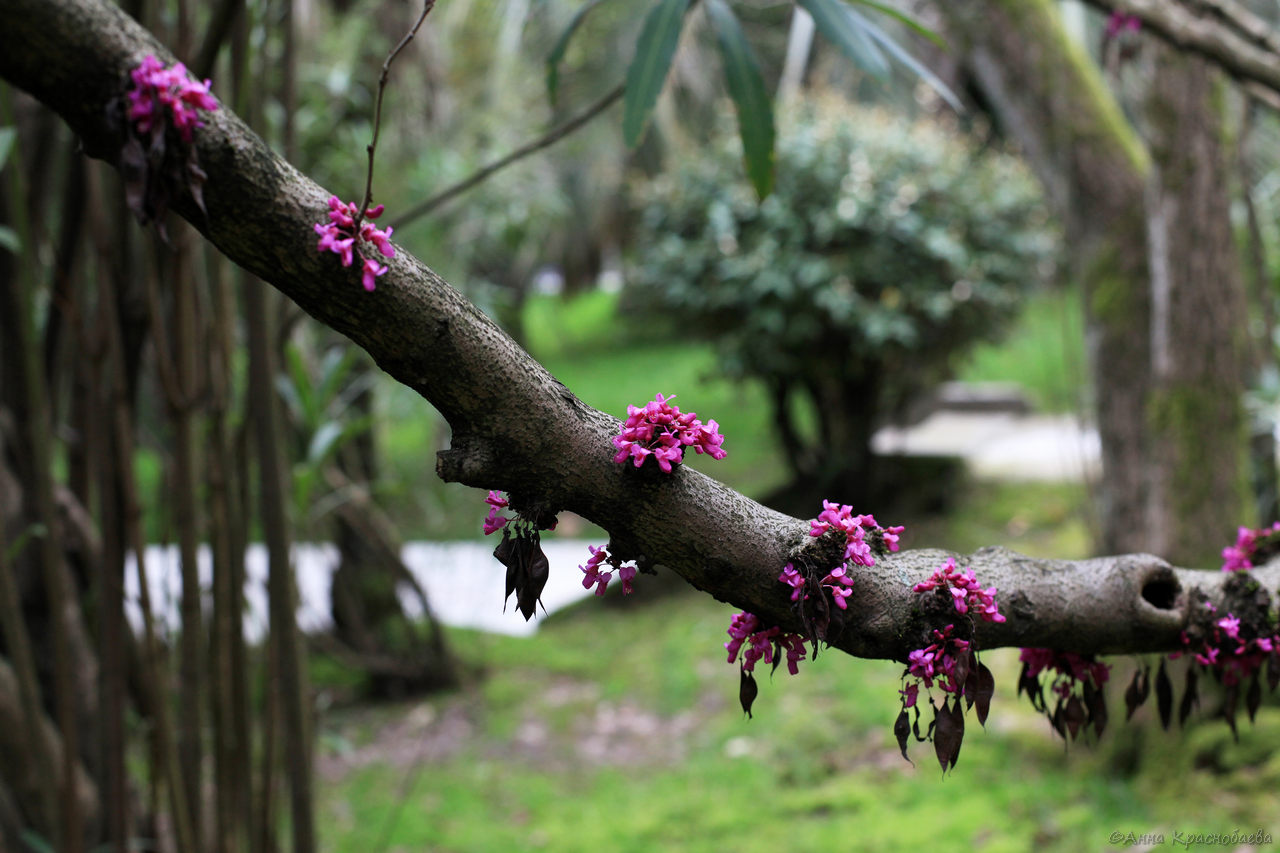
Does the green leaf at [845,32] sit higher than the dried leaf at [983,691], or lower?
higher

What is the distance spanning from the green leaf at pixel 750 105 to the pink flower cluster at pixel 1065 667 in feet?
1.83

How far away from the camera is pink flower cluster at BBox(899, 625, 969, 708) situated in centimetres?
72

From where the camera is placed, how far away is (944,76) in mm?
4062

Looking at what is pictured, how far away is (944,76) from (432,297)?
12.9ft

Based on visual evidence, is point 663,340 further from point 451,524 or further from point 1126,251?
point 1126,251

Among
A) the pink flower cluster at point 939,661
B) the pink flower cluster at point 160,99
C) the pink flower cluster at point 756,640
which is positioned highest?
the pink flower cluster at point 160,99

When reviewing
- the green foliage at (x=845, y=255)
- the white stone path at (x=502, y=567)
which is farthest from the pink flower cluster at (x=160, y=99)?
the green foliage at (x=845, y=255)

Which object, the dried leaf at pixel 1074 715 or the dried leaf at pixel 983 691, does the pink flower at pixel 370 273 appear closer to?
the dried leaf at pixel 983 691

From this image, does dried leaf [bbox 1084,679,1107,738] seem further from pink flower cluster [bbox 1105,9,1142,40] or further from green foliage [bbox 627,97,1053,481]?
green foliage [bbox 627,97,1053,481]

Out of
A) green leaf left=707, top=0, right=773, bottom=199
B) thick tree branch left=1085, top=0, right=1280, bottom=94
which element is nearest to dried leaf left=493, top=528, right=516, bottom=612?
green leaf left=707, top=0, right=773, bottom=199

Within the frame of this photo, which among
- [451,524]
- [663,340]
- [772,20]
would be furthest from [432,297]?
[663,340]

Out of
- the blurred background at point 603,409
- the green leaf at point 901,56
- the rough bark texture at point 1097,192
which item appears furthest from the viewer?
the rough bark texture at point 1097,192

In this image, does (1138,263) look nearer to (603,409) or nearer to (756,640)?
(603,409)

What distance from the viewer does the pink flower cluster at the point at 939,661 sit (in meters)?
0.72
